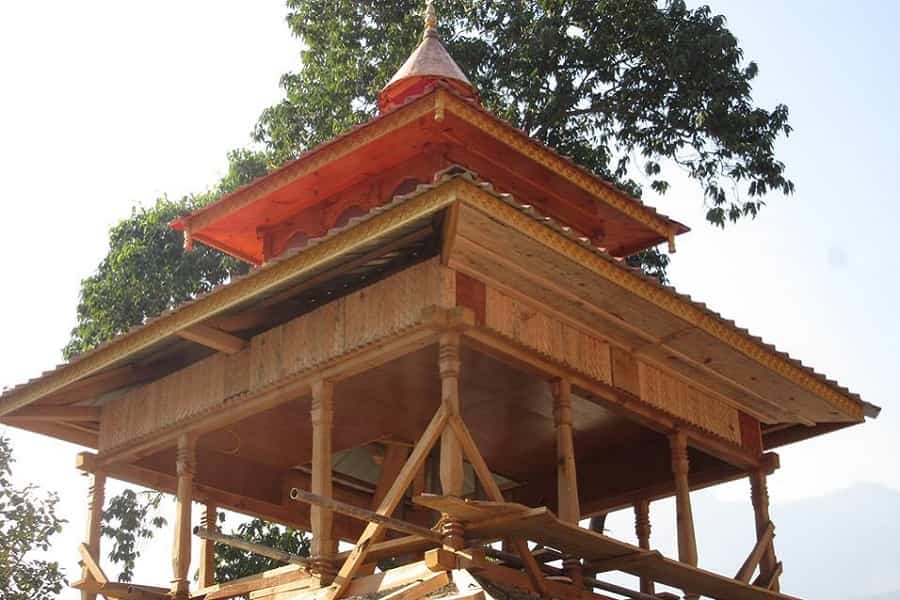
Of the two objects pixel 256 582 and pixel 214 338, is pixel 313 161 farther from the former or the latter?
pixel 256 582

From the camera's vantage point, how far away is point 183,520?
1309 centimetres

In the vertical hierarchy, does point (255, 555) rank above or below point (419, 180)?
below

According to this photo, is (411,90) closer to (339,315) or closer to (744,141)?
(339,315)

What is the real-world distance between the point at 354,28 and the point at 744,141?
6.95 meters

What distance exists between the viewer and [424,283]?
11.3 m

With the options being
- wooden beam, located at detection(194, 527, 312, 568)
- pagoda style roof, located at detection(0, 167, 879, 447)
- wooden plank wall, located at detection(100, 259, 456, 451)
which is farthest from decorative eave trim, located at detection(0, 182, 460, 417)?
wooden beam, located at detection(194, 527, 312, 568)

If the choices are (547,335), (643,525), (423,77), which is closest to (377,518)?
(547,335)

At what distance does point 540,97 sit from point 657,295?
11.3m

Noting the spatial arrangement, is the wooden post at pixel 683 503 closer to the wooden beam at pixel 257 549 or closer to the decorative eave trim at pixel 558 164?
the decorative eave trim at pixel 558 164

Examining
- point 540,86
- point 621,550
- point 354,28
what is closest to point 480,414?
point 621,550

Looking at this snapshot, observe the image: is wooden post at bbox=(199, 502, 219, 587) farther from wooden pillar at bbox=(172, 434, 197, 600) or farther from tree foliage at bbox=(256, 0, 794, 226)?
tree foliage at bbox=(256, 0, 794, 226)

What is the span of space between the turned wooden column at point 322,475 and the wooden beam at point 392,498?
0.24m

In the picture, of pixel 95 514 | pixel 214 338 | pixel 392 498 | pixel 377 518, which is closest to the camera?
pixel 377 518

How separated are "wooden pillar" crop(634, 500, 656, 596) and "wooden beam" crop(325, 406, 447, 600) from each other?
5544 millimetres
